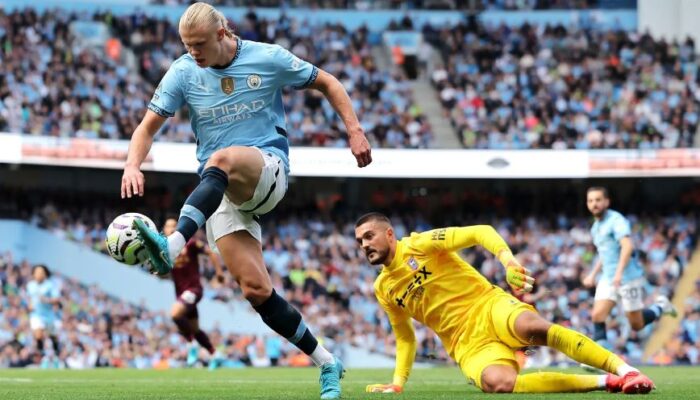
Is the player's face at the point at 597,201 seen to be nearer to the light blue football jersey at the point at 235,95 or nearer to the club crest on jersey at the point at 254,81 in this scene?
the light blue football jersey at the point at 235,95

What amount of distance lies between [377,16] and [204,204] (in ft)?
96.1

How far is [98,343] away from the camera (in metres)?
23.1

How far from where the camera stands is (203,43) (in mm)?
7082

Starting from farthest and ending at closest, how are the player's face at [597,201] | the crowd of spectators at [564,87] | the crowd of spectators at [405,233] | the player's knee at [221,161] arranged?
the crowd of spectators at [564,87] → the crowd of spectators at [405,233] → the player's face at [597,201] → the player's knee at [221,161]

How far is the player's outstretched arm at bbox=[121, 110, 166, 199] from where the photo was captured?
6.75 metres

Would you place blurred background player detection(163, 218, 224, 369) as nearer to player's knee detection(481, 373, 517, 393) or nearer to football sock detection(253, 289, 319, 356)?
football sock detection(253, 289, 319, 356)

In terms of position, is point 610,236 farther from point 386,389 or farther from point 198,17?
point 198,17

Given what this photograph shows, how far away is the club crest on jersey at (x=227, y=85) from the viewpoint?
24.5ft

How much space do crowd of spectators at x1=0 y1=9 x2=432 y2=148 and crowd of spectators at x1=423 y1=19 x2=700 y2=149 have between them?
160 centimetres

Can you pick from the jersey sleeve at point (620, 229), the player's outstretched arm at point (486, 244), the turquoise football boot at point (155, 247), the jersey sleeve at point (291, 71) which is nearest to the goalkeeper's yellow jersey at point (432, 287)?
the player's outstretched arm at point (486, 244)

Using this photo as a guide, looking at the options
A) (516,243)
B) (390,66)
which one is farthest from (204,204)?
(390,66)

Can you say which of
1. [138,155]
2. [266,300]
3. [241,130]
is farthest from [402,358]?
[138,155]

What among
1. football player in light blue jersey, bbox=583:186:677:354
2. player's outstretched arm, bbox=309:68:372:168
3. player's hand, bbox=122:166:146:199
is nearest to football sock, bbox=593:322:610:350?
football player in light blue jersey, bbox=583:186:677:354

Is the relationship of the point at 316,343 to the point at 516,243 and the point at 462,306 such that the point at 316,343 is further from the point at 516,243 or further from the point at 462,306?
the point at 516,243
